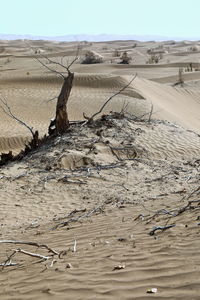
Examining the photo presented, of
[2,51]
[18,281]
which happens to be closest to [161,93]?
[18,281]

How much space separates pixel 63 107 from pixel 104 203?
400 cm

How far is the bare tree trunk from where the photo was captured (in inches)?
424

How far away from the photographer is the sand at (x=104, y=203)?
149 inches

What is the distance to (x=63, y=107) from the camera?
35.5 feet

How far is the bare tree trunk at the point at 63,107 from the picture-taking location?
35.3 ft

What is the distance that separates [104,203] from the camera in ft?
23.8

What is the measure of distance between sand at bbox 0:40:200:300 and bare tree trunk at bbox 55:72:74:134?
0.39 m

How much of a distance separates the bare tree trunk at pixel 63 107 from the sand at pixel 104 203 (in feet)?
1.29

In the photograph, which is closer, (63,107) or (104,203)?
(104,203)

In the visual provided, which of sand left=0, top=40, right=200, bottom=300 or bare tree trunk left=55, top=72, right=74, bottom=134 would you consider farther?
bare tree trunk left=55, top=72, right=74, bottom=134

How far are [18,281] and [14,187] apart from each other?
4735mm

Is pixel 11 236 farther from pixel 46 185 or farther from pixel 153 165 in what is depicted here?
pixel 153 165

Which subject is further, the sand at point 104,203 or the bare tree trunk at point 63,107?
the bare tree trunk at point 63,107

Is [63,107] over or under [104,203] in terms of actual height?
over
